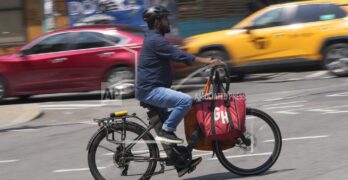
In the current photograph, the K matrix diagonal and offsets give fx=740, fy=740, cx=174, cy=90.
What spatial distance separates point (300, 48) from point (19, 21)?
31.9ft

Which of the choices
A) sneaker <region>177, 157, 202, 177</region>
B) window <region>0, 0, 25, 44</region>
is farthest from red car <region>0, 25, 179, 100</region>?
sneaker <region>177, 157, 202, 177</region>

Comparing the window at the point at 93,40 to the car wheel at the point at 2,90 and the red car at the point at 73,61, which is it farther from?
the car wheel at the point at 2,90

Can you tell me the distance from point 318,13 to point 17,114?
6760mm

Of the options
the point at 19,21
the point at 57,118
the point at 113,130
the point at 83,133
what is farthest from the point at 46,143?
the point at 19,21

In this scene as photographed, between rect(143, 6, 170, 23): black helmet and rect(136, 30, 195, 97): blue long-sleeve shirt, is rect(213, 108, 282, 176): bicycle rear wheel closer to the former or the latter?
rect(136, 30, 195, 97): blue long-sleeve shirt

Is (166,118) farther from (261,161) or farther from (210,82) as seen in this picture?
(261,161)

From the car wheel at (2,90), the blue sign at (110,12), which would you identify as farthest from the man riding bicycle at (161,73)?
the blue sign at (110,12)

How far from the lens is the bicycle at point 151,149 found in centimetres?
666

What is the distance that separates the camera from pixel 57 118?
12.8m

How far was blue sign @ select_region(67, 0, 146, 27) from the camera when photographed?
2148cm

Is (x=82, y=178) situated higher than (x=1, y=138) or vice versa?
(x=82, y=178)

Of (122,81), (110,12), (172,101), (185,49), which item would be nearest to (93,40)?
(122,81)

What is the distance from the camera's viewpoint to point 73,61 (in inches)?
581

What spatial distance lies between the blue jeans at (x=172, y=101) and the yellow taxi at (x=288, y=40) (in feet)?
29.9
